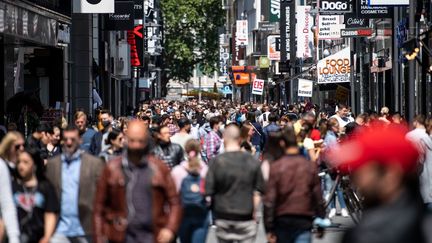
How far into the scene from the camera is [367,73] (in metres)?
52.4

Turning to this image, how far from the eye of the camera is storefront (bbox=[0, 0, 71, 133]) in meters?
25.9

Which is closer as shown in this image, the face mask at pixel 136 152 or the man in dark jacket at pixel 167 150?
the face mask at pixel 136 152

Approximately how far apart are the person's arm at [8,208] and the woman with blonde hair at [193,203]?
8.03ft

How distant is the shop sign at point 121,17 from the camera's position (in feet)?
167

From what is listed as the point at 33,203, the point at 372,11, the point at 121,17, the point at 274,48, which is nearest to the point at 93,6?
the point at 372,11

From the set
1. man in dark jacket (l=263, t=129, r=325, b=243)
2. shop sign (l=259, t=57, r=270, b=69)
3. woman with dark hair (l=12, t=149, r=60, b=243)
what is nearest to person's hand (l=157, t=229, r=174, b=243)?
woman with dark hair (l=12, t=149, r=60, b=243)

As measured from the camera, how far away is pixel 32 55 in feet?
119

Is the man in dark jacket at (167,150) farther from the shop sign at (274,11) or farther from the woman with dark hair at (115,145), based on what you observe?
the shop sign at (274,11)

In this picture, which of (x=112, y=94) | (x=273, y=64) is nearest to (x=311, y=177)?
(x=112, y=94)

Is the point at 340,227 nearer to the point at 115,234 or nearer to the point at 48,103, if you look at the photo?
the point at 115,234

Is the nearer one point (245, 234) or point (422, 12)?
point (245, 234)

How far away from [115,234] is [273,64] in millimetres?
92721

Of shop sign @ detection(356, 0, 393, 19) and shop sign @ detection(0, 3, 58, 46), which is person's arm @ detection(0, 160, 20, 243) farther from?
shop sign @ detection(356, 0, 393, 19)

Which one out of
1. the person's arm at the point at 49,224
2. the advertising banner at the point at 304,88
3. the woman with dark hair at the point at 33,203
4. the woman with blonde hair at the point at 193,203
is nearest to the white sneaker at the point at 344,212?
the woman with blonde hair at the point at 193,203
